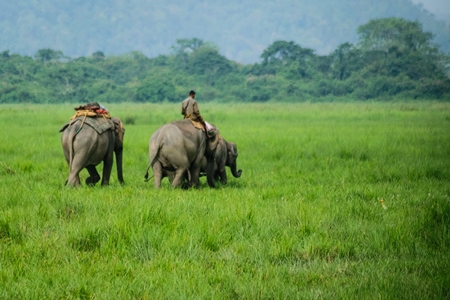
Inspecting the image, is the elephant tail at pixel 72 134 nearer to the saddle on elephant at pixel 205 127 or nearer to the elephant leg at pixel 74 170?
the elephant leg at pixel 74 170

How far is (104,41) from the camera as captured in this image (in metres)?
163

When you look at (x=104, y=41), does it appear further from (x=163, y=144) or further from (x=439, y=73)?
(x=163, y=144)

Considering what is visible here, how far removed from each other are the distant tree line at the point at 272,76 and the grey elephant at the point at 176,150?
136 ft

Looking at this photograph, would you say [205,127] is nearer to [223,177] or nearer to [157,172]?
[157,172]

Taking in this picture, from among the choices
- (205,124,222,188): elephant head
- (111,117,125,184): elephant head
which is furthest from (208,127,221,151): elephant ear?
(111,117,125,184): elephant head

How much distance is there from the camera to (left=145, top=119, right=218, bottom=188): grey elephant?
8805 millimetres

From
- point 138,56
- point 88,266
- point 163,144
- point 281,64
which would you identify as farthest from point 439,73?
point 88,266

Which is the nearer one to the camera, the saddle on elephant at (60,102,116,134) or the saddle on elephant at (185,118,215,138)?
the saddle on elephant at (60,102,116,134)

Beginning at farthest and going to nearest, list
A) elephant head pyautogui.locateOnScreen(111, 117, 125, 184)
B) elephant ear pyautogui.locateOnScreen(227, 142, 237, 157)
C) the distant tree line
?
the distant tree line → elephant ear pyautogui.locateOnScreen(227, 142, 237, 157) → elephant head pyautogui.locateOnScreen(111, 117, 125, 184)

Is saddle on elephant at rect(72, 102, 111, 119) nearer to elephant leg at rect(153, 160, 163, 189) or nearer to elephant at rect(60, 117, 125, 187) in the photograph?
elephant at rect(60, 117, 125, 187)

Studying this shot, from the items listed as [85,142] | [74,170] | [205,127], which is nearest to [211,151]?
[205,127]

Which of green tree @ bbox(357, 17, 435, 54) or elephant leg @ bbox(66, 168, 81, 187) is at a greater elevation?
green tree @ bbox(357, 17, 435, 54)

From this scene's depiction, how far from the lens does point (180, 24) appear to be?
177m

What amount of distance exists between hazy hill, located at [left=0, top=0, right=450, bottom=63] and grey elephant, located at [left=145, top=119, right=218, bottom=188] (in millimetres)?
149143
